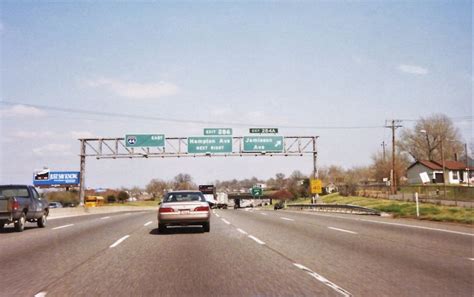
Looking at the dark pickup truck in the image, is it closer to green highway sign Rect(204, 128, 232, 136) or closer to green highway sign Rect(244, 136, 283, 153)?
green highway sign Rect(204, 128, 232, 136)

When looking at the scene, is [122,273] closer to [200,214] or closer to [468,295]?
[468,295]

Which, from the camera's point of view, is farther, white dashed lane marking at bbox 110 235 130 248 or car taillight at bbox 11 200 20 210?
car taillight at bbox 11 200 20 210

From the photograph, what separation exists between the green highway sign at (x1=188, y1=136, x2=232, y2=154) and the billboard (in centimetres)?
2330

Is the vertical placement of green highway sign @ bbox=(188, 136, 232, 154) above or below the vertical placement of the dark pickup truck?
above

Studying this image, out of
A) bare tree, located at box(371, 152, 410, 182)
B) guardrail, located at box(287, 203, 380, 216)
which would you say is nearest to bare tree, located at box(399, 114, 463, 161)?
bare tree, located at box(371, 152, 410, 182)

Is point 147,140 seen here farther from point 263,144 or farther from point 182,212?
point 182,212

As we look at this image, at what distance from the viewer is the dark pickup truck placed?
17422 millimetres

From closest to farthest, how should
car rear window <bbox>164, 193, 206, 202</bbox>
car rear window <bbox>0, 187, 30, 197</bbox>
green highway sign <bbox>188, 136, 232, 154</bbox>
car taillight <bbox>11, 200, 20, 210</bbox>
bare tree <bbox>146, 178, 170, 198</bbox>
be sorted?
1. car rear window <bbox>164, 193, 206, 202</bbox>
2. car taillight <bbox>11, 200, 20, 210</bbox>
3. car rear window <bbox>0, 187, 30, 197</bbox>
4. green highway sign <bbox>188, 136, 232, 154</bbox>
5. bare tree <bbox>146, 178, 170, 198</bbox>

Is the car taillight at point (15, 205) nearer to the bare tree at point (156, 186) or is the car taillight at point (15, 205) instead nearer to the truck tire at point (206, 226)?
the truck tire at point (206, 226)

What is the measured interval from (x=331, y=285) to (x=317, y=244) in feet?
18.5

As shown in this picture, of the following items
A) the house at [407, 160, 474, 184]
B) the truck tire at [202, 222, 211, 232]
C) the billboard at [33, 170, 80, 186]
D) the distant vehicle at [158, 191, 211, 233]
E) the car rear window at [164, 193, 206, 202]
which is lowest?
the truck tire at [202, 222, 211, 232]

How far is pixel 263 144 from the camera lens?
47.5 metres

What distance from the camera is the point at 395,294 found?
6.47m

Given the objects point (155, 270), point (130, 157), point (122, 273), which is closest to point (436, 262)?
point (155, 270)
